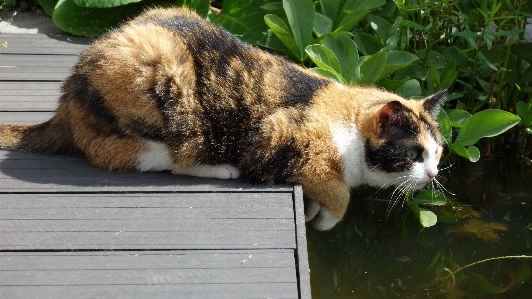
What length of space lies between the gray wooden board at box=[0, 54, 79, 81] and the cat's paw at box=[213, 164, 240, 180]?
1.71 meters

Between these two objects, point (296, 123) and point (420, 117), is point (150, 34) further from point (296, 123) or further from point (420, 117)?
point (420, 117)

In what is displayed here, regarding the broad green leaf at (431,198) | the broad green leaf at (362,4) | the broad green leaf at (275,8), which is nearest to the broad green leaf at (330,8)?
the broad green leaf at (362,4)

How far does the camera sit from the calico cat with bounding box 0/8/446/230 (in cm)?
326

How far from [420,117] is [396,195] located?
1.07 metres

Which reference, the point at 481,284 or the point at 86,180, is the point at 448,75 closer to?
the point at 481,284

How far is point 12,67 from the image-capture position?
464 centimetres

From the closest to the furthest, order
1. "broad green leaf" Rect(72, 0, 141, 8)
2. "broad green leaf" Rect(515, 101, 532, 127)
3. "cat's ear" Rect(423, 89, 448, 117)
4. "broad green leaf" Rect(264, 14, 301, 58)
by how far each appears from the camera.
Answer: "cat's ear" Rect(423, 89, 448, 117) < "broad green leaf" Rect(264, 14, 301, 58) < "broad green leaf" Rect(515, 101, 532, 127) < "broad green leaf" Rect(72, 0, 141, 8)

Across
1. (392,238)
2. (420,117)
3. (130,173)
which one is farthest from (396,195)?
(130,173)

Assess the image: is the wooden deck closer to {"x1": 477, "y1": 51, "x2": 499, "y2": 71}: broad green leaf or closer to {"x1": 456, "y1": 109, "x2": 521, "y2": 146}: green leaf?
{"x1": 456, "y1": 109, "x2": 521, "y2": 146}: green leaf

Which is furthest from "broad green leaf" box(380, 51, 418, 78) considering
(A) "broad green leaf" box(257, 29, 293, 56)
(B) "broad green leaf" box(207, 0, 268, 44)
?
(B) "broad green leaf" box(207, 0, 268, 44)

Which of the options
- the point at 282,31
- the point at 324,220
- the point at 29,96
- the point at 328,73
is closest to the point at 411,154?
the point at 324,220

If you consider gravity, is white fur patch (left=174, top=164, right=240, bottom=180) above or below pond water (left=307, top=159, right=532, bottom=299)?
above

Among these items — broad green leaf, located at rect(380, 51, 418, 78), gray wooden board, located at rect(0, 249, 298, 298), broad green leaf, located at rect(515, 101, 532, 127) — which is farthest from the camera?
broad green leaf, located at rect(515, 101, 532, 127)

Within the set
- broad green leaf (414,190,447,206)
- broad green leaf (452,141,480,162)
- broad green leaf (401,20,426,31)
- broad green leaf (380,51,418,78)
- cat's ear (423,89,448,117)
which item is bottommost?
broad green leaf (414,190,447,206)
